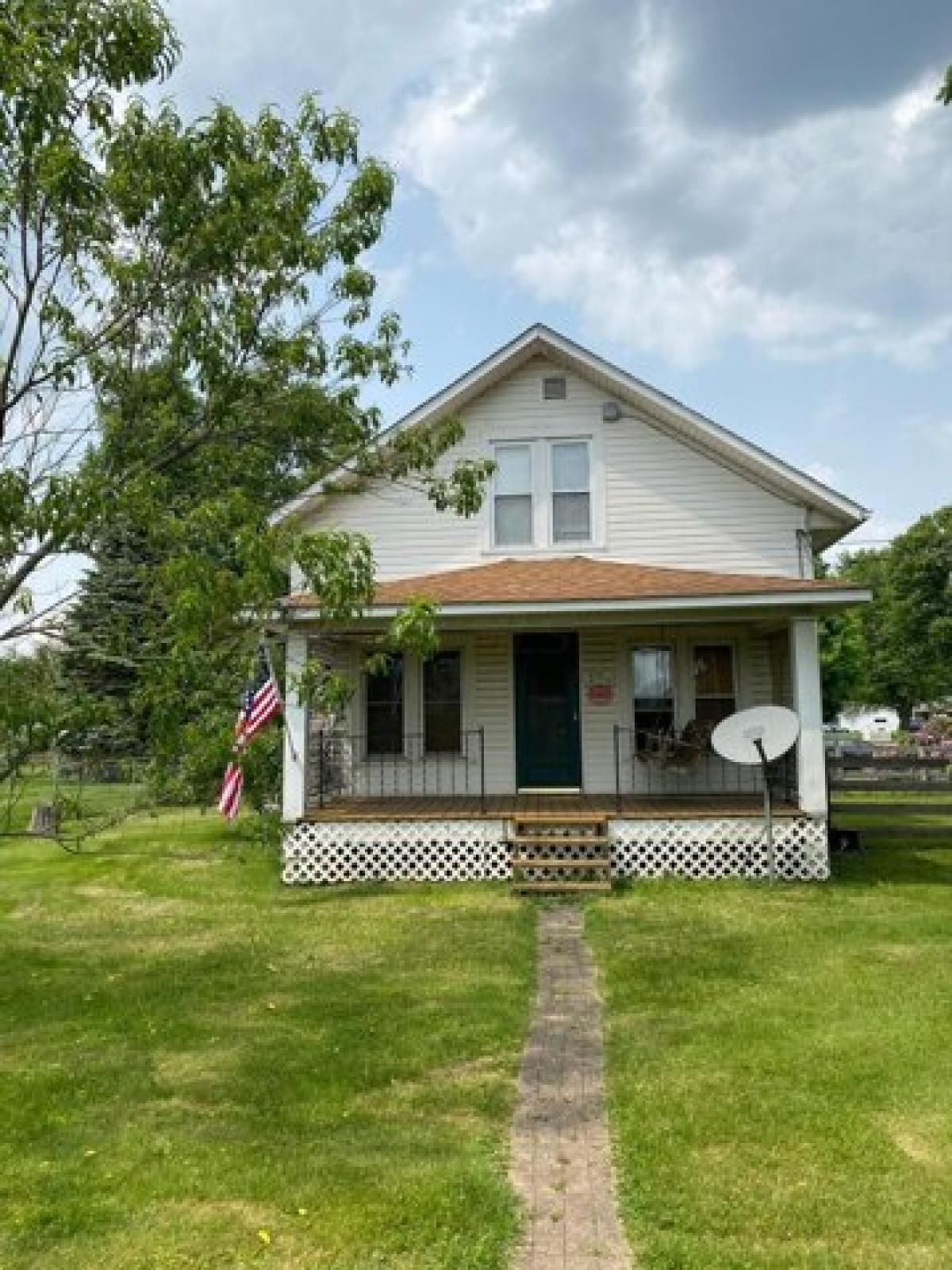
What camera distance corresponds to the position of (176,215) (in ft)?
16.8

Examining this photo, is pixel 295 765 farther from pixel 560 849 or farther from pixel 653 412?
pixel 653 412

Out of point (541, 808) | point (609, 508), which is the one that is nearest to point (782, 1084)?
point (541, 808)

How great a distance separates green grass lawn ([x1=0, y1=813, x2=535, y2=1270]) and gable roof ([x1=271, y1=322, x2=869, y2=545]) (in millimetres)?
6317

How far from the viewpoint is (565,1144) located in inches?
178

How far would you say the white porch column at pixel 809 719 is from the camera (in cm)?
1155

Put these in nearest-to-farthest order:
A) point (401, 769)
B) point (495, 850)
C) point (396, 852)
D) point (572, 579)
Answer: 1. point (495, 850)
2. point (396, 852)
3. point (572, 579)
4. point (401, 769)

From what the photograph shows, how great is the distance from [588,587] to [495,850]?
11.6ft

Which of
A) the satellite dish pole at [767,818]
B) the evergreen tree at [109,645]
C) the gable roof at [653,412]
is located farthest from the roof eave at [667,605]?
the evergreen tree at [109,645]

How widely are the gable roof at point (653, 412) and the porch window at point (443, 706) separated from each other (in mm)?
3158

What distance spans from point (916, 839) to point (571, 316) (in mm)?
9619

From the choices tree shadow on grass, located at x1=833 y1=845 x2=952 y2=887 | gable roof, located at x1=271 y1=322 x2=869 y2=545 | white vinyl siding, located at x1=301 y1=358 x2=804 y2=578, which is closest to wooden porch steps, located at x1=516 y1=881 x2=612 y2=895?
tree shadow on grass, located at x1=833 y1=845 x2=952 y2=887

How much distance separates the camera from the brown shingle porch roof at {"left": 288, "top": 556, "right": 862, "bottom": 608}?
38.0ft

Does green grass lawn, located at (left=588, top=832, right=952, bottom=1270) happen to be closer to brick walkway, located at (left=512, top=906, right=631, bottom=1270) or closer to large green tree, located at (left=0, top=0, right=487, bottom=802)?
brick walkway, located at (left=512, top=906, right=631, bottom=1270)


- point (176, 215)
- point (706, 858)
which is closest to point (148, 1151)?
point (176, 215)
